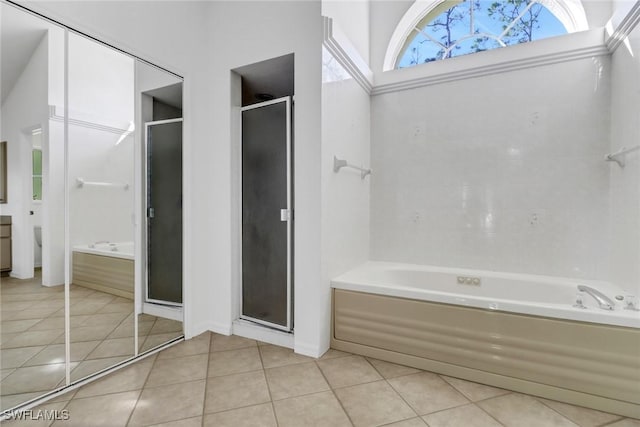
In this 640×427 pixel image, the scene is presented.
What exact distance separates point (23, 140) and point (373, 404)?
233cm

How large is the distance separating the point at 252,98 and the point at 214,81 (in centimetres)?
65

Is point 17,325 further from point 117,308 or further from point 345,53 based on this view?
point 345,53

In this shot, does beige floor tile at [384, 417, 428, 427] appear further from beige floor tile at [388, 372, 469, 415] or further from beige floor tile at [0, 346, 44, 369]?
beige floor tile at [0, 346, 44, 369]

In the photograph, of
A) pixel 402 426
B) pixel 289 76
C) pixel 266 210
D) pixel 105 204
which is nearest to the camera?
pixel 402 426

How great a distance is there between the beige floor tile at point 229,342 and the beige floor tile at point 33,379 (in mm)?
888

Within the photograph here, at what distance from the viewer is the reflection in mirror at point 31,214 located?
1.48 metres

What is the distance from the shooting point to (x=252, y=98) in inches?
124

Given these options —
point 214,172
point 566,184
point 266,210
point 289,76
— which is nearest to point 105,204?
point 214,172

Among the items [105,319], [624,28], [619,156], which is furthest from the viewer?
[619,156]

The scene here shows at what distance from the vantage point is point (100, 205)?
188 centimetres

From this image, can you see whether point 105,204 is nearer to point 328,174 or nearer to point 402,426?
point 328,174

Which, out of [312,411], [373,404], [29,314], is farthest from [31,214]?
[373,404]

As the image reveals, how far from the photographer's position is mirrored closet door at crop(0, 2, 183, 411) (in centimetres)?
152

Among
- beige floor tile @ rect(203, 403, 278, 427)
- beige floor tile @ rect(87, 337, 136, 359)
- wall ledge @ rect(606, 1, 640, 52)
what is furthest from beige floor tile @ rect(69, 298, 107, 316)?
wall ledge @ rect(606, 1, 640, 52)
